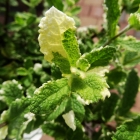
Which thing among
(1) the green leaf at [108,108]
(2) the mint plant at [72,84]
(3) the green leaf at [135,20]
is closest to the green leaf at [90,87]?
(2) the mint plant at [72,84]

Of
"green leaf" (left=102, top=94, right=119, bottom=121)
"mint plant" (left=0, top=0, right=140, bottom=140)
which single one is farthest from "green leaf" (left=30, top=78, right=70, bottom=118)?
"green leaf" (left=102, top=94, right=119, bottom=121)

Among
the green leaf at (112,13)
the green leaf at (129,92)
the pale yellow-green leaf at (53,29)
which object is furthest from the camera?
the green leaf at (129,92)

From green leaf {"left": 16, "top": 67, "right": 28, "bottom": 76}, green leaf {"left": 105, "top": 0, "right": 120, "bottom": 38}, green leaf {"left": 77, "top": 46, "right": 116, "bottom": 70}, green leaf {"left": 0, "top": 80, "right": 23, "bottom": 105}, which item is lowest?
green leaf {"left": 77, "top": 46, "right": 116, "bottom": 70}

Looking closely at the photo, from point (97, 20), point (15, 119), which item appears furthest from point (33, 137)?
point (97, 20)

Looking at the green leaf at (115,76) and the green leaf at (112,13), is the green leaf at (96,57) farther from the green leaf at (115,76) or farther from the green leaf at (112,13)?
the green leaf at (115,76)

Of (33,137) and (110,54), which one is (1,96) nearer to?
(33,137)

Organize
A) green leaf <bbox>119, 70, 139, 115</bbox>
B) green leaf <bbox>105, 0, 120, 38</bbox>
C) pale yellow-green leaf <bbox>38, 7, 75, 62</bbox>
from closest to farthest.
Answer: pale yellow-green leaf <bbox>38, 7, 75, 62</bbox> < green leaf <bbox>105, 0, 120, 38</bbox> < green leaf <bbox>119, 70, 139, 115</bbox>

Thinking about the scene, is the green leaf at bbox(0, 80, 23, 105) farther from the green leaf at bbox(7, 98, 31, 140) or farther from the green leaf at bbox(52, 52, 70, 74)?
the green leaf at bbox(52, 52, 70, 74)
